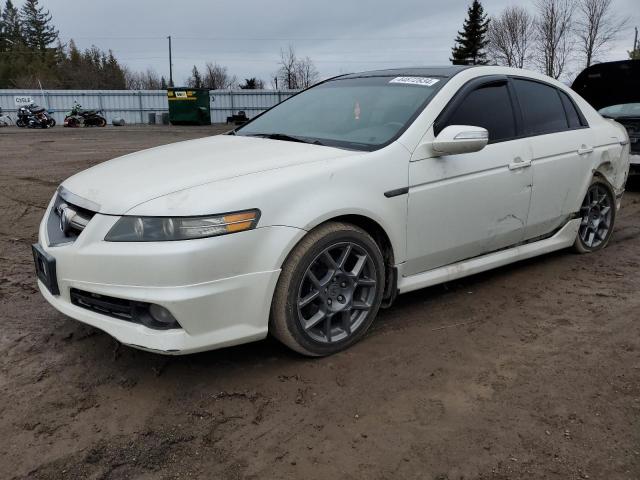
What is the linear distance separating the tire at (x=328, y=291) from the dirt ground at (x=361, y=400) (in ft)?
0.45

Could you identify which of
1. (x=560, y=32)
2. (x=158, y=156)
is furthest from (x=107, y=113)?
(x=158, y=156)

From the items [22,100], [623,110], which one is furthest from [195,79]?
[623,110]

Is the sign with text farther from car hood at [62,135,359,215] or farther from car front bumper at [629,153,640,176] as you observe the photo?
car hood at [62,135,359,215]

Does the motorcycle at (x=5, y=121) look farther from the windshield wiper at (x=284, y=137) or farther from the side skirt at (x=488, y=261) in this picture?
the side skirt at (x=488, y=261)

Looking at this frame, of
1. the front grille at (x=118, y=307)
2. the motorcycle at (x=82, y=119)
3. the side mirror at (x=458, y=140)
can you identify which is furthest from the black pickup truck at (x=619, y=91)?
the motorcycle at (x=82, y=119)

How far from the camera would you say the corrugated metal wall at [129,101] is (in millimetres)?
36463

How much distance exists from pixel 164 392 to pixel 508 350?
1897mm

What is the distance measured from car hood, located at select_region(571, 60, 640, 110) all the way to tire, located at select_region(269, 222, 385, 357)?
6699 mm

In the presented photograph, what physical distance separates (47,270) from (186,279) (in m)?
0.88

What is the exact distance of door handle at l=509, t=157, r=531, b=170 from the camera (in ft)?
12.6

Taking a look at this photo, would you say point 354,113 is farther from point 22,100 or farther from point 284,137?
point 22,100

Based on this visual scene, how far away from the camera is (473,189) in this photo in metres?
Result: 3.60

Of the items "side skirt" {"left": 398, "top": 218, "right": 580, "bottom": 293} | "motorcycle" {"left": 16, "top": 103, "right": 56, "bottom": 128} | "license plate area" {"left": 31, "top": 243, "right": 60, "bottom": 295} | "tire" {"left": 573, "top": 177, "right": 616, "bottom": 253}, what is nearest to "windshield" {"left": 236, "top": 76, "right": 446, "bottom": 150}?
"side skirt" {"left": 398, "top": 218, "right": 580, "bottom": 293}

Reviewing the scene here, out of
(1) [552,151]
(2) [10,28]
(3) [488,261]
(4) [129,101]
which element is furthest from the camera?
(2) [10,28]
